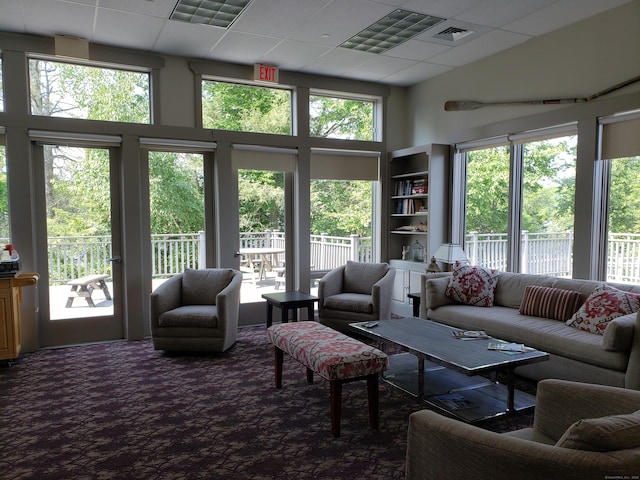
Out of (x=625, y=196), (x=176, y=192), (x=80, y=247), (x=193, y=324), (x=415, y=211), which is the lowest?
(x=193, y=324)

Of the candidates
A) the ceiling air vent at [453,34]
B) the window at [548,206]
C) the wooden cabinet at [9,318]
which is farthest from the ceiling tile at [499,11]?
the wooden cabinet at [9,318]

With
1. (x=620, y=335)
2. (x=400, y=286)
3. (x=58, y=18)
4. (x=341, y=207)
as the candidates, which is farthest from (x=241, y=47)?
(x=620, y=335)

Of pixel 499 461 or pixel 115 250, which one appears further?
pixel 115 250

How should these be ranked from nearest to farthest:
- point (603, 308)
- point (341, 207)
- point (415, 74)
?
point (603, 308)
point (415, 74)
point (341, 207)

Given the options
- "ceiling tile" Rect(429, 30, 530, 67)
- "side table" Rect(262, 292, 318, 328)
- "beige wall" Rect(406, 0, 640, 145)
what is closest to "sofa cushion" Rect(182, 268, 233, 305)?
"side table" Rect(262, 292, 318, 328)

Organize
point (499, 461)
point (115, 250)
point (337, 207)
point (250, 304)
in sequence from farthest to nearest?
point (337, 207) → point (250, 304) → point (115, 250) → point (499, 461)

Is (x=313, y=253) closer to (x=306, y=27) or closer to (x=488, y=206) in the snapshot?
(x=488, y=206)

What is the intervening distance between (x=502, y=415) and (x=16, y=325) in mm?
4154

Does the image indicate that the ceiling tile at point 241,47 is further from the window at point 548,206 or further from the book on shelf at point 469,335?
the book on shelf at point 469,335

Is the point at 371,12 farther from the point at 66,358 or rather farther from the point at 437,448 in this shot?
the point at 66,358

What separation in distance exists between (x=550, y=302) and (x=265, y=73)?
3911 millimetres

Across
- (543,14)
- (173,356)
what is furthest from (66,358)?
(543,14)

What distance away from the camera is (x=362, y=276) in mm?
5516

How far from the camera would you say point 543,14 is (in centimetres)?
404
